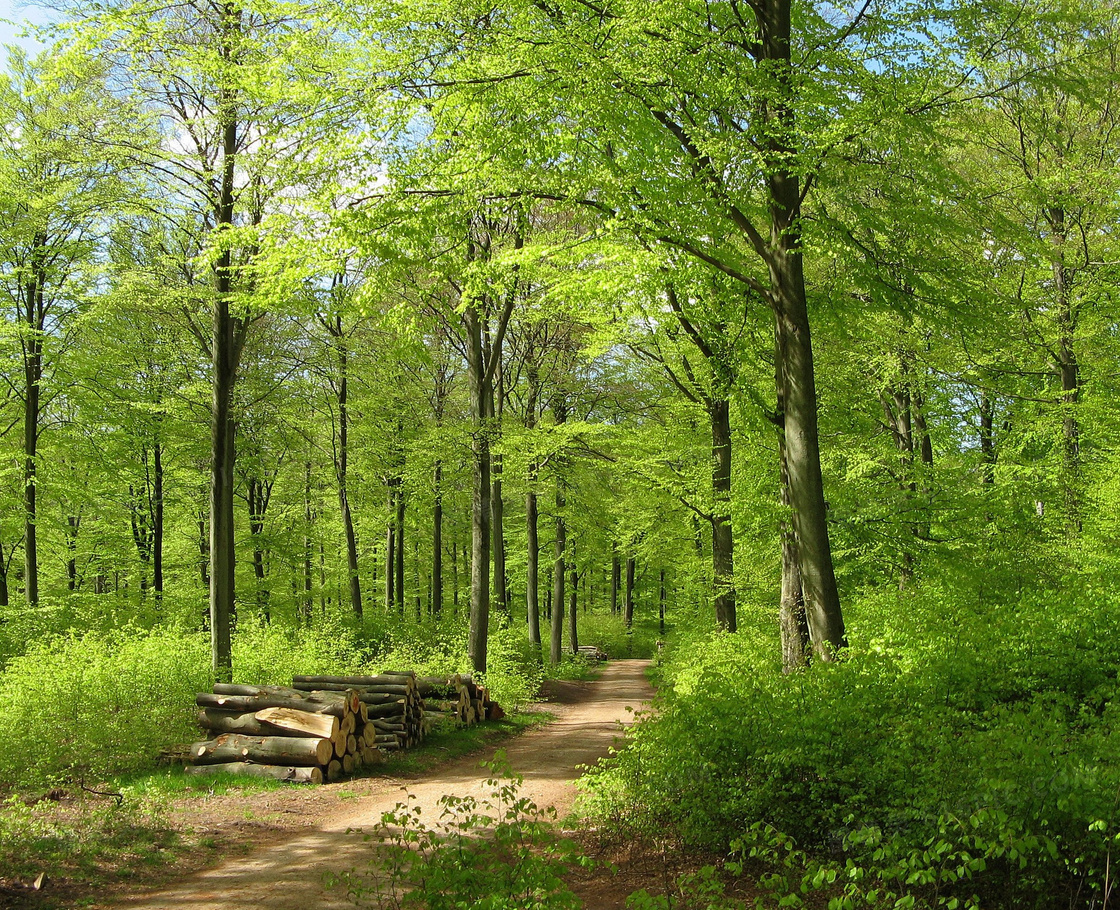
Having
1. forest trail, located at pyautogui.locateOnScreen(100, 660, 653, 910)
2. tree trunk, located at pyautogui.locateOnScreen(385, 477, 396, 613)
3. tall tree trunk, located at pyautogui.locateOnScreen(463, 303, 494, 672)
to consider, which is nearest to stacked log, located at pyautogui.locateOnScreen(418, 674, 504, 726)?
forest trail, located at pyautogui.locateOnScreen(100, 660, 653, 910)

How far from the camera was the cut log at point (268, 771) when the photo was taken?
913cm

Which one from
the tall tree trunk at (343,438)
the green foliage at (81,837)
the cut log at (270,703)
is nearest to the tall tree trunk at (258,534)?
the tall tree trunk at (343,438)

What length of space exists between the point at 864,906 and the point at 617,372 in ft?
59.5

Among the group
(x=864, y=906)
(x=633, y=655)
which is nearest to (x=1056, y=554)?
(x=864, y=906)

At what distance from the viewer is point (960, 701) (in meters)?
6.57

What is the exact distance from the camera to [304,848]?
267 inches

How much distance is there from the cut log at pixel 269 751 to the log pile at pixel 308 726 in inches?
0.5

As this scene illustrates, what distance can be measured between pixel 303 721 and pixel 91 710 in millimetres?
2431

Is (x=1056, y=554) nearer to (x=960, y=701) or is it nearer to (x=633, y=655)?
(x=960, y=701)

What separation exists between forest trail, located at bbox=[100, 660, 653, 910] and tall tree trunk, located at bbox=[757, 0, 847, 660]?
91.4 inches

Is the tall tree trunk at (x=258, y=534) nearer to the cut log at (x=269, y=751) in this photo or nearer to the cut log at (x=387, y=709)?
the cut log at (x=387, y=709)

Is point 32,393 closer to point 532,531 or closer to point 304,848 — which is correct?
point 532,531

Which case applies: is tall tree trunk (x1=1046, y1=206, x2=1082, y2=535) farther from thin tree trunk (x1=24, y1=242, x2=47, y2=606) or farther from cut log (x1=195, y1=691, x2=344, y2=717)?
thin tree trunk (x1=24, y1=242, x2=47, y2=606)

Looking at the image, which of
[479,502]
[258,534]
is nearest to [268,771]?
[479,502]
